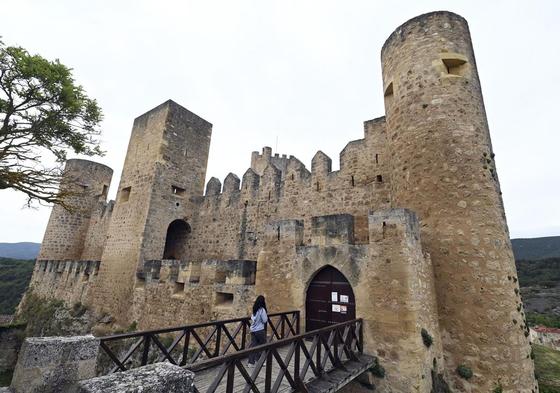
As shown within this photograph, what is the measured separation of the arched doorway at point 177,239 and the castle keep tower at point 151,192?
0.06 m

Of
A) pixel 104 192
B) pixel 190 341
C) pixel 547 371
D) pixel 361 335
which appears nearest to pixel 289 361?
pixel 361 335

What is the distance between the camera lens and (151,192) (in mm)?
12836

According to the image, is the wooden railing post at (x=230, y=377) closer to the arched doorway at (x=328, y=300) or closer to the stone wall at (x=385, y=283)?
the stone wall at (x=385, y=283)

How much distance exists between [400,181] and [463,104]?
95.5 inches

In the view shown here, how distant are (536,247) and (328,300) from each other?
6807cm

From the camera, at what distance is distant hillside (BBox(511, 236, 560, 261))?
163 feet

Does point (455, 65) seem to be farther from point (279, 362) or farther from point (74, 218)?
point (74, 218)

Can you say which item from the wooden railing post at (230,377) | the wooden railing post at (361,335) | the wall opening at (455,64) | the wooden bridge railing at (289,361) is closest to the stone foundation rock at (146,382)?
the wooden bridge railing at (289,361)

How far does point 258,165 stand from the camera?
33.2m

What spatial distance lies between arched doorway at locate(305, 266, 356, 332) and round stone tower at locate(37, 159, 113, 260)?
18224 mm

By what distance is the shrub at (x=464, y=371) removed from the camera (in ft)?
18.8

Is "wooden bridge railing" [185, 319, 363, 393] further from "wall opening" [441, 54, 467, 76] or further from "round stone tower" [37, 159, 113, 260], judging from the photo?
"round stone tower" [37, 159, 113, 260]

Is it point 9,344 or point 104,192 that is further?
point 104,192

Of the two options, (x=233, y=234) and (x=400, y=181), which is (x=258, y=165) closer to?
(x=233, y=234)
